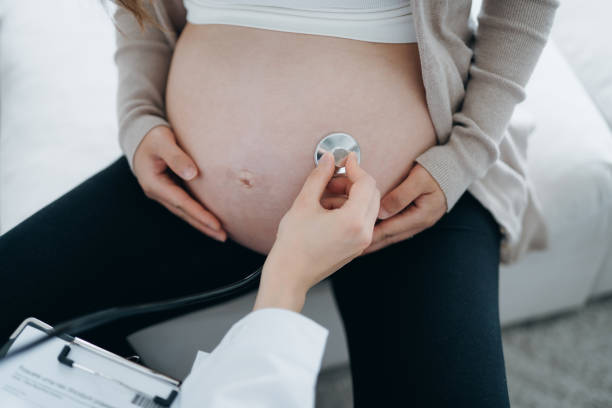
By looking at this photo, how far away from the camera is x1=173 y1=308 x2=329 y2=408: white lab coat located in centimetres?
39

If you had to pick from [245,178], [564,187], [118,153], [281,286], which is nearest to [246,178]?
[245,178]

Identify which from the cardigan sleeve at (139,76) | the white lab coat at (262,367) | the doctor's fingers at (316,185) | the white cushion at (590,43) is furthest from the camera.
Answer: the white cushion at (590,43)

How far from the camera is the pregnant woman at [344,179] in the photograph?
2.00 feet

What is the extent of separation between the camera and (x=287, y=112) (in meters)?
0.62

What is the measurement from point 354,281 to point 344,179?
192 millimetres

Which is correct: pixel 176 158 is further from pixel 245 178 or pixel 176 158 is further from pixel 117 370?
pixel 117 370

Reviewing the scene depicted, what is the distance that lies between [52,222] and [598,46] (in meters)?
1.23

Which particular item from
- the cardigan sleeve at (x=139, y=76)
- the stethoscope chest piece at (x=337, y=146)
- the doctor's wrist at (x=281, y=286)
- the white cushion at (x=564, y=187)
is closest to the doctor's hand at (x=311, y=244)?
the doctor's wrist at (x=281, y=286)

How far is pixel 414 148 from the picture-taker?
Answer: 0.65m

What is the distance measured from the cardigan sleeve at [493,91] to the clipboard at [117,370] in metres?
0.44

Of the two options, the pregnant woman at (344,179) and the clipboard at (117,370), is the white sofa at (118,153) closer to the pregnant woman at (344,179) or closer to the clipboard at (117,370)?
the pregnant woman at (344,179)

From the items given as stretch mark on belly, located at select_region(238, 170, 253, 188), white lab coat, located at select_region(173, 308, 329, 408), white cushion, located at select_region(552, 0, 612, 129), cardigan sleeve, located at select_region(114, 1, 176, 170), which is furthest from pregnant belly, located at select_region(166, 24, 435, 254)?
white cushion, located at select_region(552, 0, 612, 129)

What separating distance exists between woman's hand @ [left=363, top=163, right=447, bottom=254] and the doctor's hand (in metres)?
0.13

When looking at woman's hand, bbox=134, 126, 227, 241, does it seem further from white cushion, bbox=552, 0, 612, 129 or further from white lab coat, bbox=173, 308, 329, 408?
white cushion, bbox=552, 0, 612, 129
